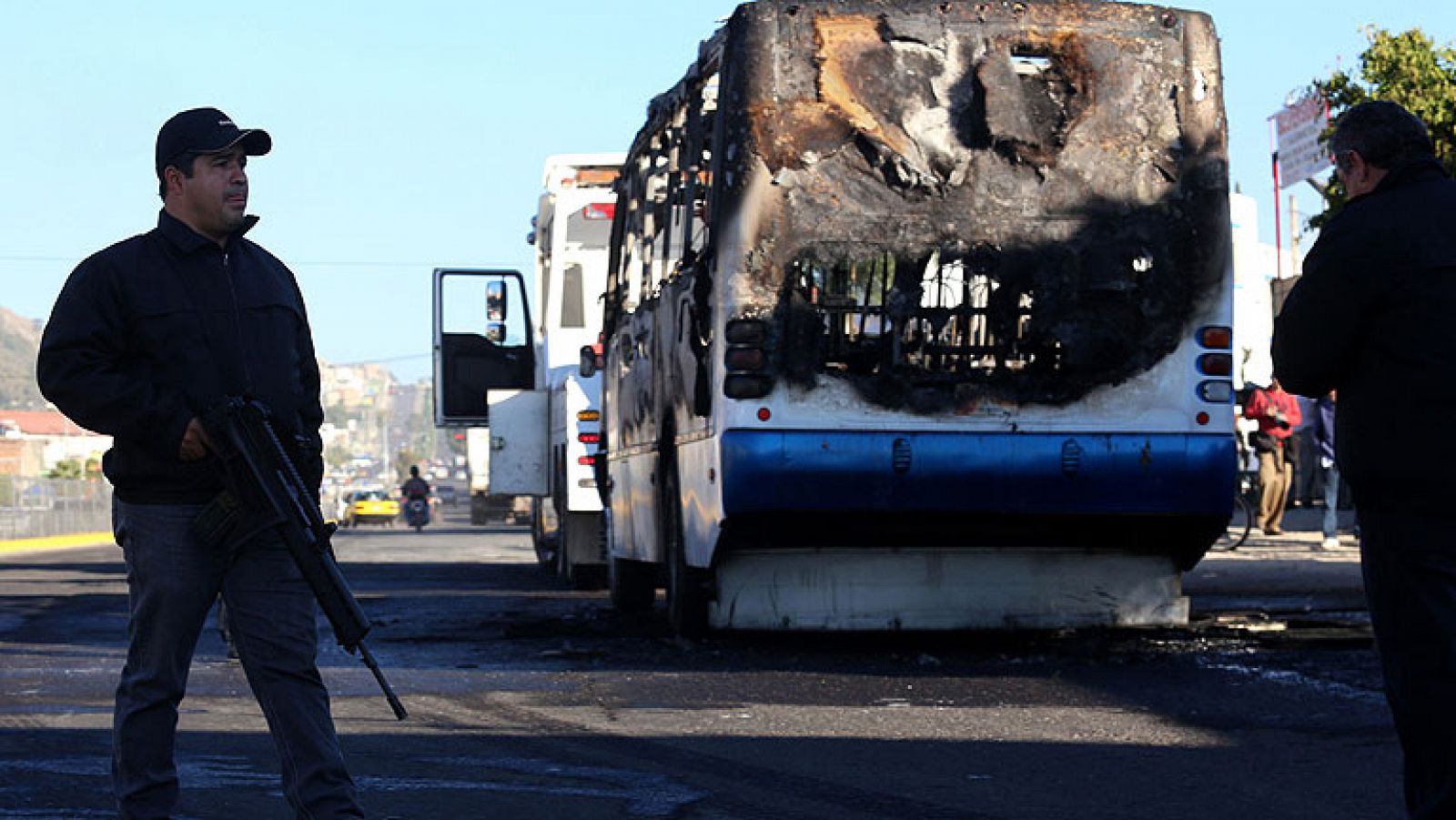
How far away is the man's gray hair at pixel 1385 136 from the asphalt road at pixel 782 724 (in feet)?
7.85

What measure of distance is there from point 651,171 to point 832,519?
13.2 feet

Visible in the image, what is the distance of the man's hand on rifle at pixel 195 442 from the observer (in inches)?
233

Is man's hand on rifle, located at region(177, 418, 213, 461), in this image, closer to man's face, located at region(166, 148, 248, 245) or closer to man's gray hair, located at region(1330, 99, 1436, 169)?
man's face, located at region(166, 148, 248, 245)

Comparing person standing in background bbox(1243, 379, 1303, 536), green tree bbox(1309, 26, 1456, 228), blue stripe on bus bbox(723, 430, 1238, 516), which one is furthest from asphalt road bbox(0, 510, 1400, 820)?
green tree bbox(1309, 26, 1456, 228)

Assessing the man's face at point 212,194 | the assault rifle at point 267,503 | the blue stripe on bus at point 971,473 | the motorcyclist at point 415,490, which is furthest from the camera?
the motorcyclist at point 415,490

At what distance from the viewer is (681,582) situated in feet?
44.4

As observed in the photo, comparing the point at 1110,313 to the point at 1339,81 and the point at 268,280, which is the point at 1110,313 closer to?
the point at 268,280

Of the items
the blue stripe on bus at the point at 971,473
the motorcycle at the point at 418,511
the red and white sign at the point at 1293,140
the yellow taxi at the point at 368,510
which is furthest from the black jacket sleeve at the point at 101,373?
the red and white sign at the point at 1293,140

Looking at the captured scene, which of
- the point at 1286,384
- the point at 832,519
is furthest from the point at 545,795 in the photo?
the point at 832,519

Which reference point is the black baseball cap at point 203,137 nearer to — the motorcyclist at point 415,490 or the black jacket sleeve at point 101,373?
the black jacket sleeve at point 101,373

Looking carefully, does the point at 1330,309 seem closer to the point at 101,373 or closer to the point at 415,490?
the point at 101,373

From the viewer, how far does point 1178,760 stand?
8.55 meters

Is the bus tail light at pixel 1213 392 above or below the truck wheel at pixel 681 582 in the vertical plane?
above

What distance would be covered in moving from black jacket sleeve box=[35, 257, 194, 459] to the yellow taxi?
255 ft
